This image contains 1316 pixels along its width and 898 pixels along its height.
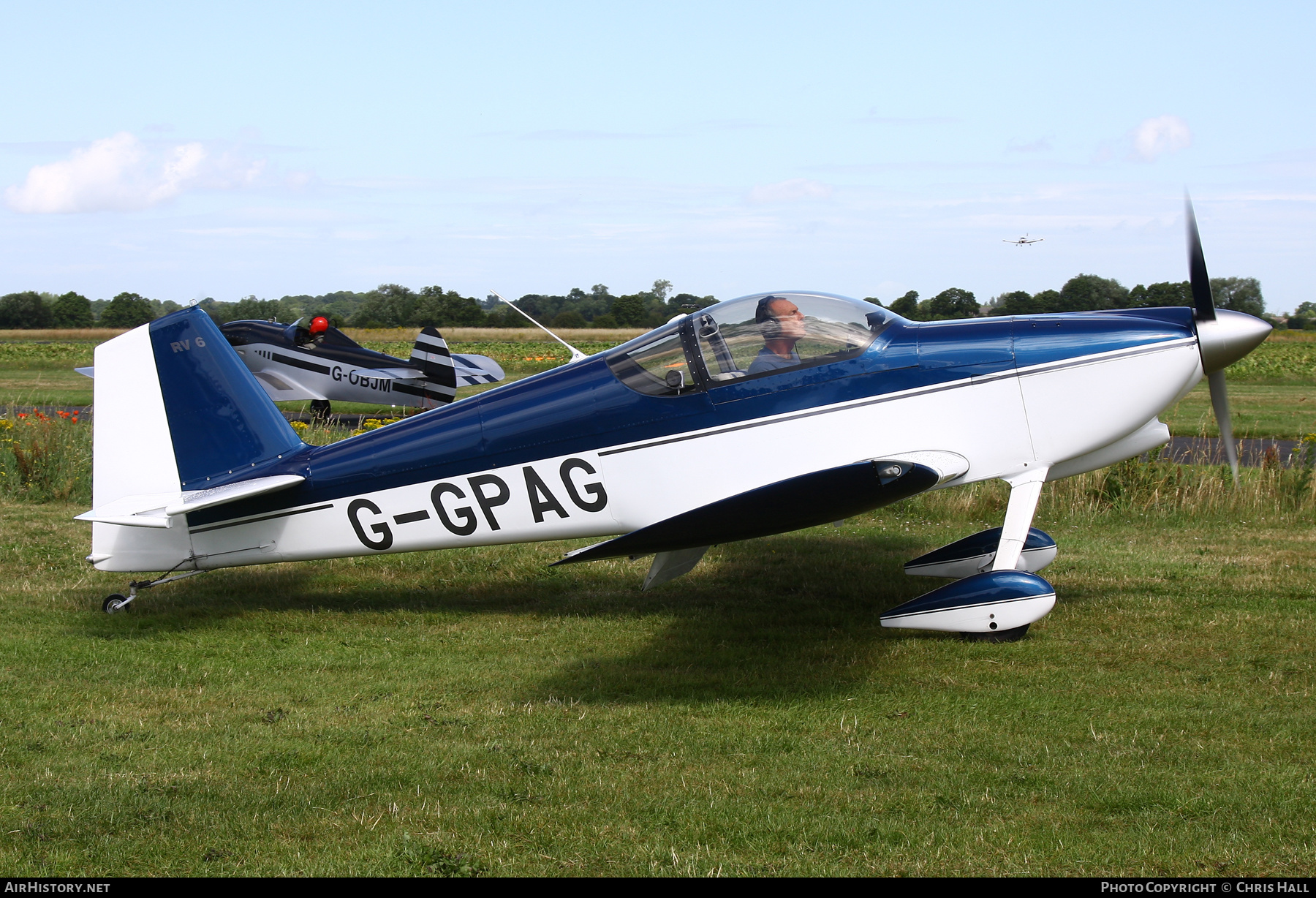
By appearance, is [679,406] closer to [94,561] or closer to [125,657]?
[125,657]

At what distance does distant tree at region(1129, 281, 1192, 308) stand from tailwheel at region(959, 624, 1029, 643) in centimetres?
1271

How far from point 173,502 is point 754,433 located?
3.64 metres

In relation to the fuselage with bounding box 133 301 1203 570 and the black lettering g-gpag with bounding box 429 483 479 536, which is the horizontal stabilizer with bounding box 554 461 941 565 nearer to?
the fuselage with bounding box 133 301 1203 570

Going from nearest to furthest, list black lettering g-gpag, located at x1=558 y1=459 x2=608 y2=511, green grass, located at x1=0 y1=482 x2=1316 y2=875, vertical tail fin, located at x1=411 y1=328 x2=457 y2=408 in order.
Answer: green grass, located at x1=0 y1=482 x2=1316 y2=875 < black lettering g-gpag, located at x1=558 y1=459 x2=608 y2=511 < vertical tail fin, located at x1=411 y1=328 x2=457 y2=408

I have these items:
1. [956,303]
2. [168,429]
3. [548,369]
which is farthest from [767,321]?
[548,369]

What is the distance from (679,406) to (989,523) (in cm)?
481

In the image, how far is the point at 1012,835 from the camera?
11.9 feet

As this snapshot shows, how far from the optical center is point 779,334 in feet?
19.9

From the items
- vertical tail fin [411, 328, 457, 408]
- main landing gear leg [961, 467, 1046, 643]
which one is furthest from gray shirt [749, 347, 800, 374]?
vertical tail fin [411, 328, 457, 408]

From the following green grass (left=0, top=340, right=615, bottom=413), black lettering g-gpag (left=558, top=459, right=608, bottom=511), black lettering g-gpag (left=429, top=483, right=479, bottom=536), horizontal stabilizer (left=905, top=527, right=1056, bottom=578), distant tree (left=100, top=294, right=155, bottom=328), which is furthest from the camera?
distant tree (left=100, top=294, right=155, bottom=328)

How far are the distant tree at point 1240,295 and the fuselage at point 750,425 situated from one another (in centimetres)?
1129

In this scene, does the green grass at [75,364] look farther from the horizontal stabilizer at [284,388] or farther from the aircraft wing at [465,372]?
the aircraft wing at [465,372]

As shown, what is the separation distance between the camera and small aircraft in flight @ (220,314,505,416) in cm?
1978

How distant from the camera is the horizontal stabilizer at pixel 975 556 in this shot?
23.4 ft
